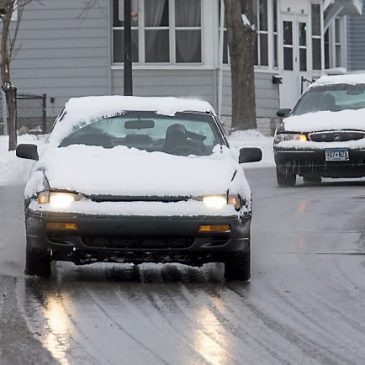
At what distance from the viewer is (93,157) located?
10.5m

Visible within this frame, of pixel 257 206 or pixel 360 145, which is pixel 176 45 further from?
pixel 257 206

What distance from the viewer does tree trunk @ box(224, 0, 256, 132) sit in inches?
1196

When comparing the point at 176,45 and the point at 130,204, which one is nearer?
the point at 130,204

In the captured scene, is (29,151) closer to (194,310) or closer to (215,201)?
(215,201)

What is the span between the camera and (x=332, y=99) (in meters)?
20.8

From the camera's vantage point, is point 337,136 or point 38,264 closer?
point 38,264

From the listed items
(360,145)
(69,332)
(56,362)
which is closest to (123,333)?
(69,332)

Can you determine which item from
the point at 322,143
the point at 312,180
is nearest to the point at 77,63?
the point at 312,180

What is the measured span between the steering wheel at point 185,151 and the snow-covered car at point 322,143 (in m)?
8.46

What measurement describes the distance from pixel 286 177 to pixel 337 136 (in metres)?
1.11

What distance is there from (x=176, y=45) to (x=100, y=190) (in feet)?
82.1

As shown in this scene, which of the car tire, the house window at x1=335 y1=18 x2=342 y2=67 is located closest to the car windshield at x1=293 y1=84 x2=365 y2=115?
the car tire

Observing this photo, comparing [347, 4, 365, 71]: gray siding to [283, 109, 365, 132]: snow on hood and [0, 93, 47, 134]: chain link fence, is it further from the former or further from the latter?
[283, 109, 365, 132]: snow on hood

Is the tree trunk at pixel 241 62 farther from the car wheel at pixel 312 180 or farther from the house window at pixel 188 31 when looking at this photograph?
the car wheel at pixel 312 180
